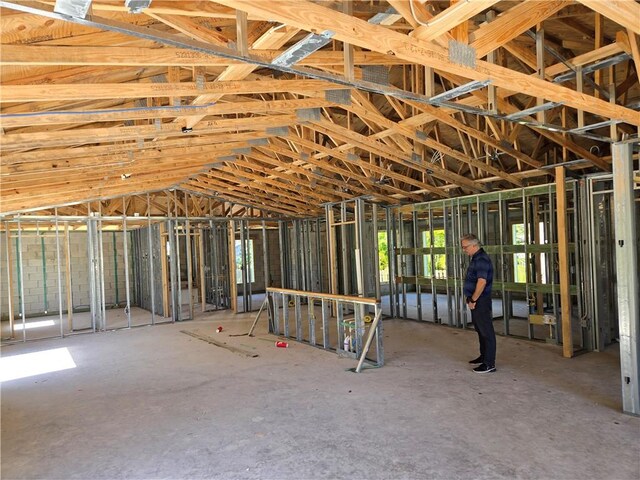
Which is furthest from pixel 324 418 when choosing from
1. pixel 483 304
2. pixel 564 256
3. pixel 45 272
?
pixel 45 272

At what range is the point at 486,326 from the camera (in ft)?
17.6

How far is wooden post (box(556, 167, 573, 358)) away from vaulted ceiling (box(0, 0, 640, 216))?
450 mm

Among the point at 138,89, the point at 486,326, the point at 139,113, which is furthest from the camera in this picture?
the point at 486,326

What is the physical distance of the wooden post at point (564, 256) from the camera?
235 inches

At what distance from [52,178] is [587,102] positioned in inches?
243

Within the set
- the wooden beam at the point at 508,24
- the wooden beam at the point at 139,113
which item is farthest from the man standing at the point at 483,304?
the wooden beam at the point at 508,24

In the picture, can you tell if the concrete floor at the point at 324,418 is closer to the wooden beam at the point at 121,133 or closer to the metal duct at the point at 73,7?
the wooden beam at the point at 121,133

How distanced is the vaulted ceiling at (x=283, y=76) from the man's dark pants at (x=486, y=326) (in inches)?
82.7

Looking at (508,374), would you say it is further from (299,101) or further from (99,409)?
(99,409)

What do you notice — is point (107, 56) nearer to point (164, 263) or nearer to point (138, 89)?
point (138, 89)

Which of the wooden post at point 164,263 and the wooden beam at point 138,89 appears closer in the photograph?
the wooden beam at point 138,89

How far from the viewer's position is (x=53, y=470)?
11.2ft

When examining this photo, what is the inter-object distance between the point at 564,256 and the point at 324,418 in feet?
13.3

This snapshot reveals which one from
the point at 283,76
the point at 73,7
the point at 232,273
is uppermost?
the point at 283,76
